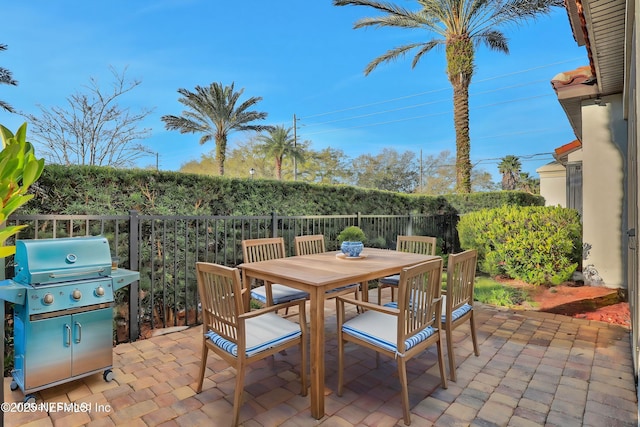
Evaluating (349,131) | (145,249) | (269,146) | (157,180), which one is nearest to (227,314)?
(145,249)

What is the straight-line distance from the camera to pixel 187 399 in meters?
2.14

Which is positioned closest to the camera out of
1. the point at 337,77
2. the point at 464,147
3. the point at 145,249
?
the point at 145,249

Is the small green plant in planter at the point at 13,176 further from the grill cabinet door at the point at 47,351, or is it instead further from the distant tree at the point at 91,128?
the distant tree at the point at 91,128

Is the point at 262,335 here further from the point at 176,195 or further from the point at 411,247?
the point at 411,247

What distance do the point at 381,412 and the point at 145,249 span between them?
2777 mm

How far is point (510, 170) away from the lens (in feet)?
65.7

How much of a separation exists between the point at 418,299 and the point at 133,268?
8.73 ft

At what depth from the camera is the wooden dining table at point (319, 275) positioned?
Answer: 1994 millimetres

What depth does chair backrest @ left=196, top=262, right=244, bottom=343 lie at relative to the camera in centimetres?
184

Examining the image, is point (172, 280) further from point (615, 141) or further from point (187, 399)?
point (615, 141)

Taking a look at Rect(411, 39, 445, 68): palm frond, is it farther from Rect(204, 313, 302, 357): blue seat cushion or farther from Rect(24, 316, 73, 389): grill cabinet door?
Rect(24, 316, 73, 389): grill cabinet door

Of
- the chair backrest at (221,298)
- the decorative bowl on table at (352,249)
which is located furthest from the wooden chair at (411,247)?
the chair backrest at (221,298)

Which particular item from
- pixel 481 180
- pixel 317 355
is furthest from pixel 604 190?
pixel 481 180

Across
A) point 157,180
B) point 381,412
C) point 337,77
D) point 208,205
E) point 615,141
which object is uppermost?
point 337,77
